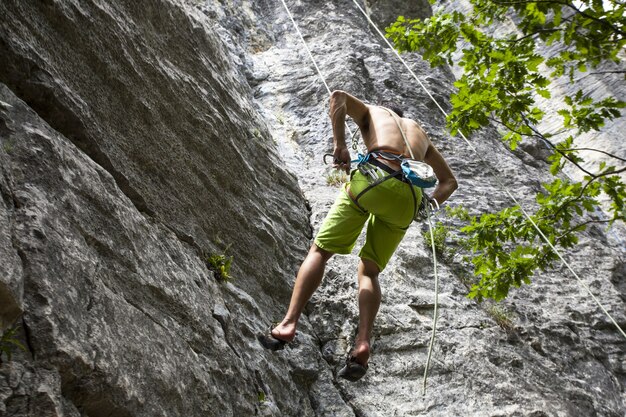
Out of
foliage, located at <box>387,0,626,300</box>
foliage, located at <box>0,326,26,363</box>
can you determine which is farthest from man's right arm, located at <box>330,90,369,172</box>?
foliage, located at <box>0,326,26,363</box>

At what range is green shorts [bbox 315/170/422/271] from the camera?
4.54 metres

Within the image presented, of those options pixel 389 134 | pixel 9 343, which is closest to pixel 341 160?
pixel 389 134

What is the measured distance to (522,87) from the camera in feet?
16.5

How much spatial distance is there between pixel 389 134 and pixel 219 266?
5.53 ft

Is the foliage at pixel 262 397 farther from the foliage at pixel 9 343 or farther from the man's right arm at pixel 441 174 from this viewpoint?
the man's right arm at pixel 441 174

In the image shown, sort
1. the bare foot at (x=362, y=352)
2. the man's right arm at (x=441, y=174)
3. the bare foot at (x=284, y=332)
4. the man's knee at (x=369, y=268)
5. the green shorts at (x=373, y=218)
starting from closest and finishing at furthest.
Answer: the bare foot at (x=284, y=332) → the bare foot at (x=362, y=352) → the green shorts at (x=373, y=218) → the man's knee at (x=369, y=268) → the man's right arm at (x=441, y=174)

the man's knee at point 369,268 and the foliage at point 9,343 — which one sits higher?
the foliage at point 9,343

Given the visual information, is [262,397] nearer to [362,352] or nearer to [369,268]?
[362,352]

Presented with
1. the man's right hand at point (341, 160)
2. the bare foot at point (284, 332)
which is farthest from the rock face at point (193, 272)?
the man's right hand at point (341, 160)

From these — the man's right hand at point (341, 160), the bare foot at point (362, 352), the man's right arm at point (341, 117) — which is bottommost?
the bare foot at point (362, 352)

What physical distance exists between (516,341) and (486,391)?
110 cm

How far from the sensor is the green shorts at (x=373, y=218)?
454cm

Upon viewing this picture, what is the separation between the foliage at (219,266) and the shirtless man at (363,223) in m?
0.61

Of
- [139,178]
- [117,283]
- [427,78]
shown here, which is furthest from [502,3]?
[427,78]
